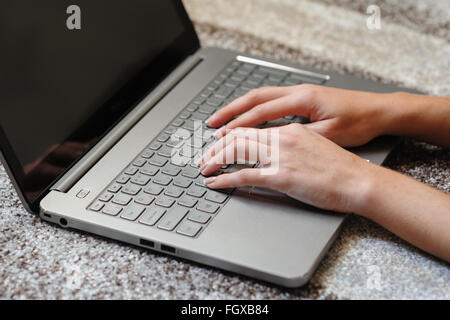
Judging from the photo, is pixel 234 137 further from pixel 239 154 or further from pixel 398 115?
pixel 398 115

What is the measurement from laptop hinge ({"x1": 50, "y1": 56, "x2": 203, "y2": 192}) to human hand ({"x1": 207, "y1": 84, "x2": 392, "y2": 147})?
10 cm

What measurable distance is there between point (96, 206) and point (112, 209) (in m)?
0.02

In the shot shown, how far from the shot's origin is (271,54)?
3.27 feet

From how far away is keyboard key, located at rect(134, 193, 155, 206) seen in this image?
0.60 m

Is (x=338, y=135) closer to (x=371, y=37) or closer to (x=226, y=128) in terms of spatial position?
(x=226, y=128)

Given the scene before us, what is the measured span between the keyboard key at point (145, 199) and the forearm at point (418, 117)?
0.33 meters

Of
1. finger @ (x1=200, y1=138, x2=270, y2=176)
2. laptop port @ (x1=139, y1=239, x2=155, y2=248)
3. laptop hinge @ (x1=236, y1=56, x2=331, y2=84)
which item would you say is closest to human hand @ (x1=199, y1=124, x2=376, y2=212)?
finger @ (x1=200, y1=138, x2=270, y2=176)

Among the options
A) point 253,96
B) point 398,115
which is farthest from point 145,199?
point 398,115

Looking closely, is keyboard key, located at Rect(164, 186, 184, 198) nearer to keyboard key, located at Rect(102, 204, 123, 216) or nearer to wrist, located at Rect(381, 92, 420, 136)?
keyboard key, located at Rect(102, 204, 123, 216)

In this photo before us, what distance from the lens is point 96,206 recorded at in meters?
0.60

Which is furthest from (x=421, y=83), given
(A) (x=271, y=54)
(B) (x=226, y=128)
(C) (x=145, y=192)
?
(C) (x=145, y=192)

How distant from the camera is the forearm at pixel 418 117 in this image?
0.72 m

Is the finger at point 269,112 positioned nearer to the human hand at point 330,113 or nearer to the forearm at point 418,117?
the human hand at point 330,113

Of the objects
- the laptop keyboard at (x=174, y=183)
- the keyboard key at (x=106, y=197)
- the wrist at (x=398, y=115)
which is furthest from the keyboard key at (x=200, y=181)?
the wrist at (x=398, y=115)
